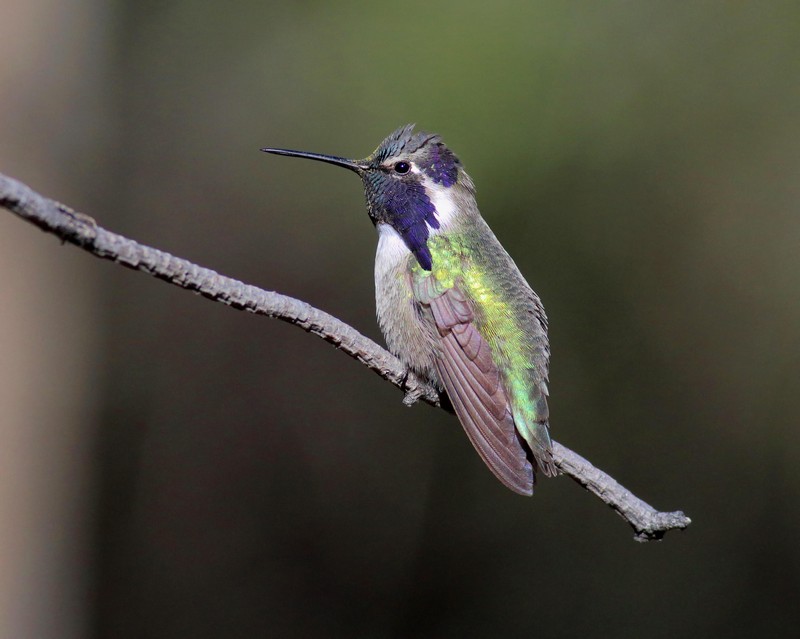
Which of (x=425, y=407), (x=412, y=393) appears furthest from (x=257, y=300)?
(x=425, y=407)

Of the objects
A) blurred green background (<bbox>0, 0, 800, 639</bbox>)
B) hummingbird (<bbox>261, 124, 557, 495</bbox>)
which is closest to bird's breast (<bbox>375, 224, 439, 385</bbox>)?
hummingbird (<bbox>261, 124, 557, 495</bbox>)

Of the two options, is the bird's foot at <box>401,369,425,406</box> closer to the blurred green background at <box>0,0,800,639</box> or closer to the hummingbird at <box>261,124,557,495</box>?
the hummingbird at <box>261,124,557,495</box>

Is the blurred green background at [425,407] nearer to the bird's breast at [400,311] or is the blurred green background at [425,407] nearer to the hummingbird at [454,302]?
the hummingbird at [454,302]

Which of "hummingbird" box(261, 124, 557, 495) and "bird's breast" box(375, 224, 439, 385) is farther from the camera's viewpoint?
"bird's breast" box(375, 224, 439, 385)

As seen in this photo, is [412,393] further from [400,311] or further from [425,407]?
[425,407]

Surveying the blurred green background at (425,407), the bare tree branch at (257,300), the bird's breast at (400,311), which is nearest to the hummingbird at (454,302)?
the bird's breast at (400,311)

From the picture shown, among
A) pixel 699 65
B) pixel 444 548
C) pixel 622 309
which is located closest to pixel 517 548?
pixel 444 548
